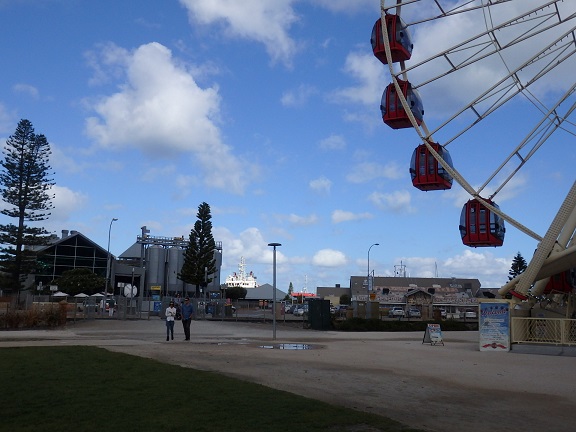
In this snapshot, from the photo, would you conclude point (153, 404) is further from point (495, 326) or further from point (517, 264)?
point (517, 264)

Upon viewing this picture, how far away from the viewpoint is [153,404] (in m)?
9.49

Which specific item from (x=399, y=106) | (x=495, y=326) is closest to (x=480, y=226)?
(x=495, y=326)

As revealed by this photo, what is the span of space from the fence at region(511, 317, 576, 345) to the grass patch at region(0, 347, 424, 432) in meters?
15.5

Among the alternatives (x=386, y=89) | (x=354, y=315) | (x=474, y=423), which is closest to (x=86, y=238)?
(x=354, y=315)

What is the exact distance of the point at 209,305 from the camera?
60156mm

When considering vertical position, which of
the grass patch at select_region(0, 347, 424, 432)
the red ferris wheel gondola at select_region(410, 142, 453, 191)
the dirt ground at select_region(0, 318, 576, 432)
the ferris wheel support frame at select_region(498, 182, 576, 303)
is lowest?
the dirt ground at select_region(0, 318, 576, 432)

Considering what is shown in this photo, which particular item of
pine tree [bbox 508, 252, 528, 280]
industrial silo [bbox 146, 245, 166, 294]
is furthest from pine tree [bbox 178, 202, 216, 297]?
pine tree [bbox 508, 252, 528, 280]

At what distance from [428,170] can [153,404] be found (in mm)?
19036

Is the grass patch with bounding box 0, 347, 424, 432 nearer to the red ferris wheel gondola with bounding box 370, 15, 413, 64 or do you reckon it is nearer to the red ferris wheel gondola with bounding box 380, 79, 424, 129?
the red ferris wheel gondola with bounding box 380, 79, 424, 129

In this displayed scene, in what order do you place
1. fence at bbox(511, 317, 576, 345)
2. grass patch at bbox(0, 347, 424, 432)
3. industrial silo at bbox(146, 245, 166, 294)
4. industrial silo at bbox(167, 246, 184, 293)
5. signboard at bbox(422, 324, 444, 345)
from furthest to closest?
industrial silo at bbox(167, 246, 184, 293)
industrial silo at bbox(146, 245, 166, 294)
signboard at bbox(422, 324, 444, 345)
fence at bbox(511, 317, 576, 345)
grass patch at bbox(0, 347, 424, 432)

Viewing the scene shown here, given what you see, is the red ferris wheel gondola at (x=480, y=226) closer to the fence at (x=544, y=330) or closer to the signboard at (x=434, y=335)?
the fence at (x=544, y=330)

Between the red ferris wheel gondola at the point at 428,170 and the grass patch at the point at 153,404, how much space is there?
51.3 ft

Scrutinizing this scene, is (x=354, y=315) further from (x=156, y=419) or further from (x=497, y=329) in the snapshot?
(x=156, y=419)

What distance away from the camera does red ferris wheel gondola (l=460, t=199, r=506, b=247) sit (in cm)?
2512
